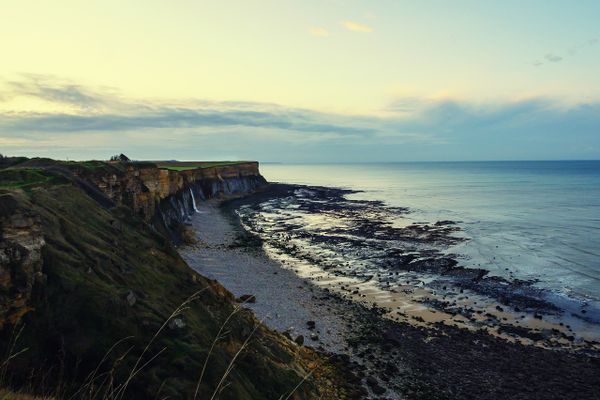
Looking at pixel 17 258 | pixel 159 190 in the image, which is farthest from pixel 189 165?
pixel 17 258

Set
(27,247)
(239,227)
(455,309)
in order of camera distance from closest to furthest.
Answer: (27,247)
(455,309)
(239,227)

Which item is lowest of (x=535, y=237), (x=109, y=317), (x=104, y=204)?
(x=535, y=237)

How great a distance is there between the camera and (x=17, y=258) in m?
10.3

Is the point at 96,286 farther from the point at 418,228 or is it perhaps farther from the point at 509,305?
the point at 418,228

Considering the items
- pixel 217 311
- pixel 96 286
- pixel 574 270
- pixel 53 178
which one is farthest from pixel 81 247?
pixel 574 270

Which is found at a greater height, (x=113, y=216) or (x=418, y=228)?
(x=113, y=216)

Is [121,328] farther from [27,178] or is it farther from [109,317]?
[27,178]

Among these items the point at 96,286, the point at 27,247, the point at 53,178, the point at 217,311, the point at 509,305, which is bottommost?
the point at 509,305

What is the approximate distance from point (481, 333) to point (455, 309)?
4.25 meters

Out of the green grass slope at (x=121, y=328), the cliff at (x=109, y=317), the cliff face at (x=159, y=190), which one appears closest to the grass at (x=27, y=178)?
the cliff at (x=109, y=317)

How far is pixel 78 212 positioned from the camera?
17375 mm

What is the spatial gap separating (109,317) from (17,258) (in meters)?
2.86

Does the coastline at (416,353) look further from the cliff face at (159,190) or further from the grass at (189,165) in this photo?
the grass at (189,165)

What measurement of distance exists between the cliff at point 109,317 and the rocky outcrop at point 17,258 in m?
0.03
